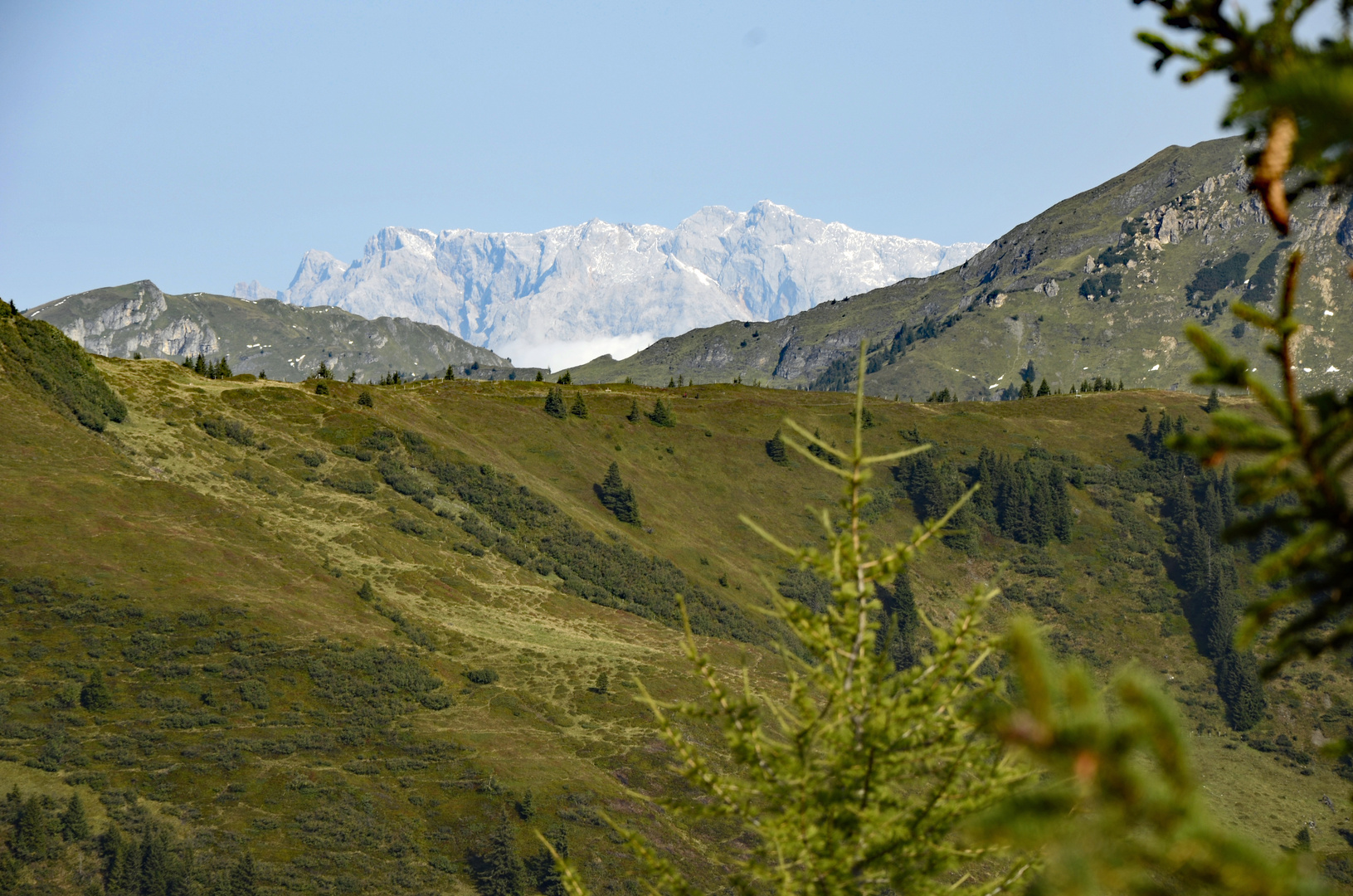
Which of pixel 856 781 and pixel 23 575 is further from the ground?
pixel 856 781

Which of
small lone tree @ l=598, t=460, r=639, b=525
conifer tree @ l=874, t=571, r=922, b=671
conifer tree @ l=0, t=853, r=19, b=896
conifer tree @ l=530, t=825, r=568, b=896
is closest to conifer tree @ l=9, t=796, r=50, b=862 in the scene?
conifer tree @ l=0, t=853, r=19, b=896

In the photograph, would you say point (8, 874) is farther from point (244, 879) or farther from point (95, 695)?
point (95, 695)

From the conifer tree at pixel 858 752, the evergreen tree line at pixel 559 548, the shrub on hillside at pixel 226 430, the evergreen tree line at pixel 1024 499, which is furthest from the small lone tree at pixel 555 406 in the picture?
the conifer tree at pixel 858 752

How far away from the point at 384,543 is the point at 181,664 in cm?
2621

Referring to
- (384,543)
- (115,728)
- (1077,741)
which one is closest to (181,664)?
(115,728)

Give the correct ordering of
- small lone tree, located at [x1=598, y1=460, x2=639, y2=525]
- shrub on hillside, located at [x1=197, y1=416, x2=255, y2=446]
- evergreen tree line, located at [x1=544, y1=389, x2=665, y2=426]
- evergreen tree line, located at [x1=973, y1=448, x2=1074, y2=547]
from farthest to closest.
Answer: evergreen tree line, located at [x1=973, y1=448, x2=1074, y2=547]
evergreen tree line, located at [x1=544, y1=389, x2=665, y2=426]
small lone tree, located at [x1=598, y1=460, x2=639, y2=525]
shrub on hillside, located at [x1=197, y1=416, x2=255, y2=446]

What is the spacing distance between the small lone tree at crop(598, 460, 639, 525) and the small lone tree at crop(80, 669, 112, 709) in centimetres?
6307

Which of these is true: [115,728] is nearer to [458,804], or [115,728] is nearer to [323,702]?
[323,702]

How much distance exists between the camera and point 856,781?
30.9ft

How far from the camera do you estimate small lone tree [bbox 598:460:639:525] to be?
113125 millimetres

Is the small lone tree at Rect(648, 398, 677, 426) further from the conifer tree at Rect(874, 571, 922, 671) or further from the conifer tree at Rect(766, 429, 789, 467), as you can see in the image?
the conifer tree at Rect(874, 571, 922, 671)

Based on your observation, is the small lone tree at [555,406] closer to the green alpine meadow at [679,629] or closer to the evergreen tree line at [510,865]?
the green alpine meadow at [679,629]

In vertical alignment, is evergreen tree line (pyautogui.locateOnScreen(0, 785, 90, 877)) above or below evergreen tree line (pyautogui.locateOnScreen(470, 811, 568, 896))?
above

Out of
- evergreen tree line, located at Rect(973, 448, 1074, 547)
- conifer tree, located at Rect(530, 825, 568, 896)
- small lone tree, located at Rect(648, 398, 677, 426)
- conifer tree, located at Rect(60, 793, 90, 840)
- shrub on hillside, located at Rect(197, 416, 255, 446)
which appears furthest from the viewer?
small lone tree, located at Rect(648, 398, 677, 426)
